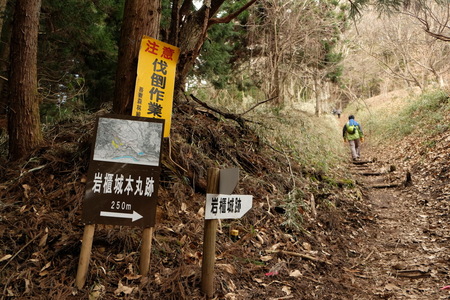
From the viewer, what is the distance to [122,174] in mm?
2928

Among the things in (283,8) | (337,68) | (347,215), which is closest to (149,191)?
(347,215)

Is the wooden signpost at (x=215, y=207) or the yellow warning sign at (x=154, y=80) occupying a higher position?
the yellow warning sign at (x=154, y=80)

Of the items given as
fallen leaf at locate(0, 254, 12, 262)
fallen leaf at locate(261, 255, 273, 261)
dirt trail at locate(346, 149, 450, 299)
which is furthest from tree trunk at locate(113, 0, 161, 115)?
dirt trail at locate(346, 149, 450, 299)

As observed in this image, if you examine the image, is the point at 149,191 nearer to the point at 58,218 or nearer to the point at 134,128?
the point at 134,128

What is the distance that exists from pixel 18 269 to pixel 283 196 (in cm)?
398

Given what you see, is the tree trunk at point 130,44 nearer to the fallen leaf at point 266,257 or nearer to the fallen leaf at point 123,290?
the fallen leaf at point 123,290

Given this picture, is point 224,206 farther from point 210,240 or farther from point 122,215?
point 122,215

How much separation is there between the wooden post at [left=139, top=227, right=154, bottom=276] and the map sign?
4.8 inches

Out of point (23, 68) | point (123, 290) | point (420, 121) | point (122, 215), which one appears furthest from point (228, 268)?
Answer: point (420, 121)

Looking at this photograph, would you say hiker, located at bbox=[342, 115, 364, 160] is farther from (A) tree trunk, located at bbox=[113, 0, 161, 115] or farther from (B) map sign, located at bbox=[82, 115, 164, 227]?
(B) map sign, located at bbox=[82, 115, 164, 227]

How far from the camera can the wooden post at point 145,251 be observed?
300 centimetres

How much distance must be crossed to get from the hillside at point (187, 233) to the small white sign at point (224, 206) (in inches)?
31.4

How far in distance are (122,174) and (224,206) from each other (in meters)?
1.00

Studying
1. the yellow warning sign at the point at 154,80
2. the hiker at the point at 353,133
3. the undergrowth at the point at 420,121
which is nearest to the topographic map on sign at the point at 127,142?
the yellow warning sign at the point at 154,80
